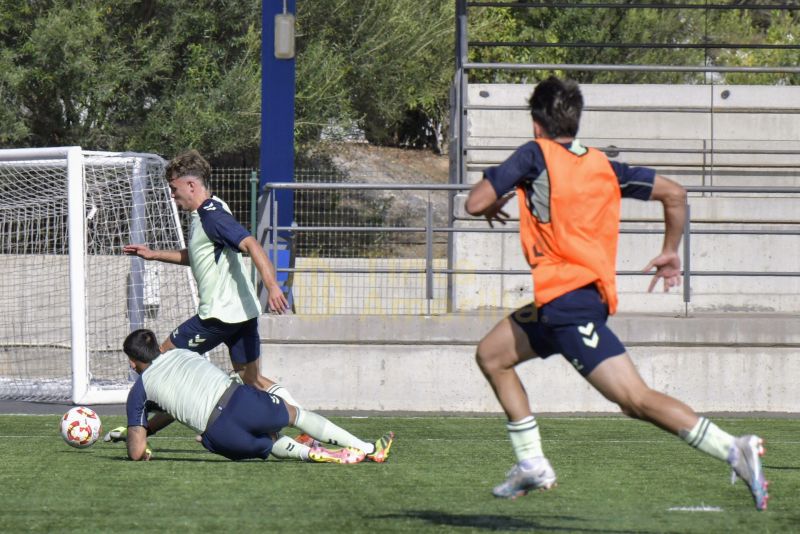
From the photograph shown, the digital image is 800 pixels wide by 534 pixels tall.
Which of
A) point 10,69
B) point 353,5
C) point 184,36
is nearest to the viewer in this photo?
point 10,69

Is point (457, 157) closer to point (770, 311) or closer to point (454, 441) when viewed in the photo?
point (770, 311)

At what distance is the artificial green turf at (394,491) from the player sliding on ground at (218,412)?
0.13 meters

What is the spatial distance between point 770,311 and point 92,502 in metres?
11.1

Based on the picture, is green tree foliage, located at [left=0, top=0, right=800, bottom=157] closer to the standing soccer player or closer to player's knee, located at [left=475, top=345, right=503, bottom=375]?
the standing soccer player

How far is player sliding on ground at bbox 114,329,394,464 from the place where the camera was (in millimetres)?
7121

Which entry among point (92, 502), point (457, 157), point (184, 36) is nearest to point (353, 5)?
point (184, 36)

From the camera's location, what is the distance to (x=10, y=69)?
72.0 ft

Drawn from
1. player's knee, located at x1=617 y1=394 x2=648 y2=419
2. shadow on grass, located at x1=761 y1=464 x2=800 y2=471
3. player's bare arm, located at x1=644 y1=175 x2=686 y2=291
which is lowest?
shadow on grass, located at x1=761 y1=464 x2=800 y2=471

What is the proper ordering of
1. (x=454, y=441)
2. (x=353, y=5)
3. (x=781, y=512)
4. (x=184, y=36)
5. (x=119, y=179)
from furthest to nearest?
(x=353, y=5), (x=184, y=36), (x=119, y=179), (x=454, y=441), (x=781, y=512)

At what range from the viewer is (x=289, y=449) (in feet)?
24.8

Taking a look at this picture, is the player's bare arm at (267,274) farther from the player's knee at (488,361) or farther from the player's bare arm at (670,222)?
the player's bare arm at (670,222)

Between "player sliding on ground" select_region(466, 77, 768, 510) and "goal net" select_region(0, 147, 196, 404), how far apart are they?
7.75 metres

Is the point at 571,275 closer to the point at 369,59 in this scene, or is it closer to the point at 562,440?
the point at 562,440

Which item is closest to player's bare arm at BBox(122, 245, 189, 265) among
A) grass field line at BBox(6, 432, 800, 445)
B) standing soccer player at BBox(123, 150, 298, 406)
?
standing soccer player at BBox(123, 150, 298, 406)
